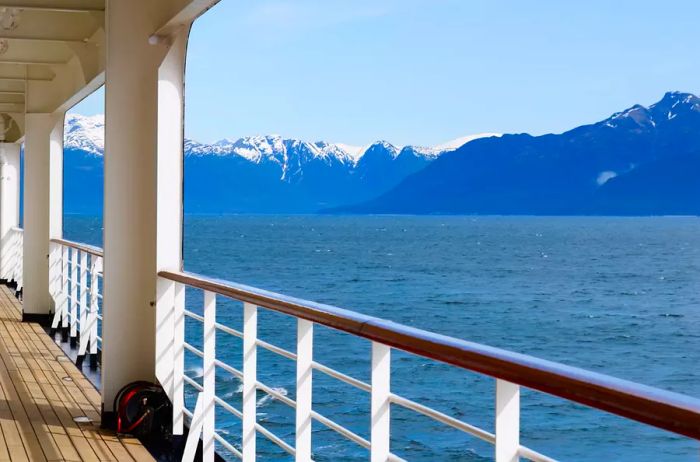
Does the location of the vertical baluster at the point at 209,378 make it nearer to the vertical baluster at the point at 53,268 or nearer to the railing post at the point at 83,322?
the railing post at the point at 83,322

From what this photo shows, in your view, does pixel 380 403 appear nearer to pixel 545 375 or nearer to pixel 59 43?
pixel 545 375

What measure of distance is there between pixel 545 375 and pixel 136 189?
8.21 feet

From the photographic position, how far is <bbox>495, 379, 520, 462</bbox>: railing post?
3.50ft

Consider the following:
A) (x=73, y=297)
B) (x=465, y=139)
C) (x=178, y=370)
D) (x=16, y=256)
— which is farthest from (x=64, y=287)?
(x=465, y=139)

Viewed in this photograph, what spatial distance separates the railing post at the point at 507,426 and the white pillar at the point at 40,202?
562 centimetres

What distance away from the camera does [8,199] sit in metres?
9.36

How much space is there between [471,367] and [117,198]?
91.6 inches

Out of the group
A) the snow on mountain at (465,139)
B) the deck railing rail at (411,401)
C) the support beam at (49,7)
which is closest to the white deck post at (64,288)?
the support beam at (49,7)

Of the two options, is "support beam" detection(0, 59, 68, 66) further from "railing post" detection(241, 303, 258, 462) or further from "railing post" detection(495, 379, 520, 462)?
"railing post" detection(495, 379, 520, 462)

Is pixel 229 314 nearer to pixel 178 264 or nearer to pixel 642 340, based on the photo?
pixel 642 340

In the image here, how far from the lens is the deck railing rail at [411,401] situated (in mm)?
835

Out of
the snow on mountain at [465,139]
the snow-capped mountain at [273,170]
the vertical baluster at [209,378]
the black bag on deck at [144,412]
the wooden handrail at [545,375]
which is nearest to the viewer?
the wooden handrail at [545,375]

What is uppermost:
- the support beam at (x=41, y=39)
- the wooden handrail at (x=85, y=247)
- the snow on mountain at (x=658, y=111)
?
the snow on mountain at (x=658, y=111)

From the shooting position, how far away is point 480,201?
80.4 meters
